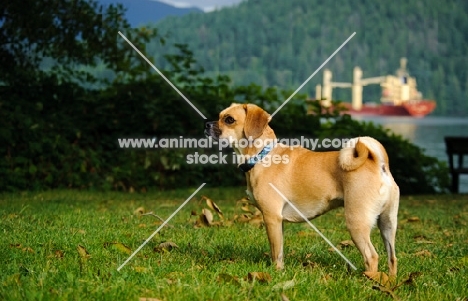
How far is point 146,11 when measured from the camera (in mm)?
16531

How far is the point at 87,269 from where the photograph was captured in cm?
443

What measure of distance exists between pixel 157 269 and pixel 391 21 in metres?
23.4

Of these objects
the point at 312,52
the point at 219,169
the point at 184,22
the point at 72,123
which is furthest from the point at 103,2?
the point at 312,52

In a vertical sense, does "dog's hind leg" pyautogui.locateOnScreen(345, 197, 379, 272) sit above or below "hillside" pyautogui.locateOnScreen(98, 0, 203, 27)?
below

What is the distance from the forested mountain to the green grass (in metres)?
8.05

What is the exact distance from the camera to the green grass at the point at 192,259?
12.8 ft

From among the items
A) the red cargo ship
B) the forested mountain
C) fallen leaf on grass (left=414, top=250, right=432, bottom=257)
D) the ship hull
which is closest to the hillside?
the forested mountain

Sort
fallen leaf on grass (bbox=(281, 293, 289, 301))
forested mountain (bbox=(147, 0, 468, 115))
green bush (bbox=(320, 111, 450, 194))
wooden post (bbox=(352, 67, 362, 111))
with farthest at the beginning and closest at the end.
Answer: wooden post (bbox=(352, 67, 362, 111)) < forested mountain (bbox=(147, 0, 468, 115)) < green bush (bbox=(320, 111, 450, 194)) < fallen leaf on grass (bbox=(281, 293, 289, 301))

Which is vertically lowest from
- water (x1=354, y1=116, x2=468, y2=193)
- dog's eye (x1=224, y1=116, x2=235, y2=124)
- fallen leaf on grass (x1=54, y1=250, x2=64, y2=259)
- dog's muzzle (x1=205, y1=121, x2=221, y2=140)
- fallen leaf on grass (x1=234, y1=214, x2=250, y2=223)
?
water (x1=354, y1=116, x2=468, y2=193)

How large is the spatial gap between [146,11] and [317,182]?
41.2 ft

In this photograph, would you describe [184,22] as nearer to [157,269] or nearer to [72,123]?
[72,123]

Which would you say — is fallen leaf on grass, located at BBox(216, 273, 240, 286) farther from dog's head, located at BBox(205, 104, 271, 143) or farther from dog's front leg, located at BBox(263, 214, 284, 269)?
dog's head, located at BBox(205, 104, 271, 143)

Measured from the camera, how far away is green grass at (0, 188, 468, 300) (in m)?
3.91

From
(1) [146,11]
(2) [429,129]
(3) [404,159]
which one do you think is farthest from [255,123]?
(2) [429,129]
